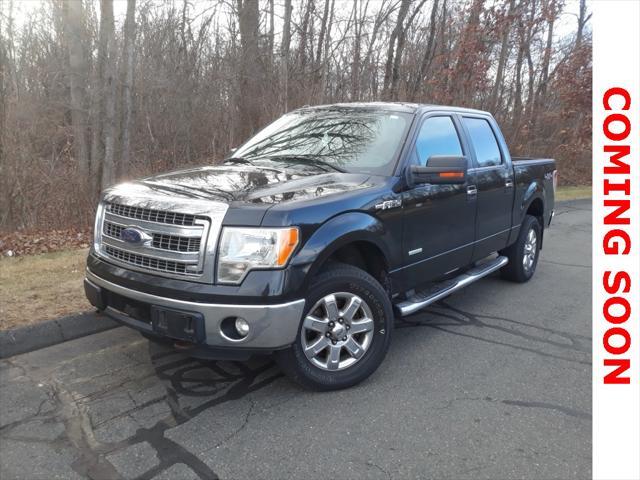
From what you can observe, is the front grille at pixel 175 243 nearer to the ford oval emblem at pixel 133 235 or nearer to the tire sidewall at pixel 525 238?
the ford oval emblem at pixel 133 235

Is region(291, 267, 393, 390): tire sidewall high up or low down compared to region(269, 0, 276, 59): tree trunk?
down

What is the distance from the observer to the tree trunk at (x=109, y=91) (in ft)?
32.1

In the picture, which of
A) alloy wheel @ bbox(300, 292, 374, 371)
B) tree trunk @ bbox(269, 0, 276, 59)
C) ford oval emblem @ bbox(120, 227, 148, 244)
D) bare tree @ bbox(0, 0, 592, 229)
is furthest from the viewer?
tree trunk @ bbox(269, 0, 276, 59)

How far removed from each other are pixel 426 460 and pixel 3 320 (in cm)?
359

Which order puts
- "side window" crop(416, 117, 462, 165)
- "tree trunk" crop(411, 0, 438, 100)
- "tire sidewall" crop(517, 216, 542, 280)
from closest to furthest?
"side window" crop(416, 117, 462, 165)
"tire sidewall" crop(517, 216, 542, 280)
"tree trunk" crop(411, 0, 438, 100)

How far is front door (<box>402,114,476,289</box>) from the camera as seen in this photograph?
4062mm

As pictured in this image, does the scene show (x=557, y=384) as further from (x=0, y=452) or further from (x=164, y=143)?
(x=164, y=143)

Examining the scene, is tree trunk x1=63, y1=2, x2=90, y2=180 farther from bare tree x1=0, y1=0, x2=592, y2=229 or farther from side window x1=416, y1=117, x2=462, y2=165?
side window x1=416, y1=117, x2=462, y2=165

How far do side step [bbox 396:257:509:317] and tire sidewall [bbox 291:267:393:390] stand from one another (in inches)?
13.3

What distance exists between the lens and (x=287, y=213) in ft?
10.00

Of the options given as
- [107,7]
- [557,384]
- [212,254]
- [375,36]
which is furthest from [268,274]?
[375,36]

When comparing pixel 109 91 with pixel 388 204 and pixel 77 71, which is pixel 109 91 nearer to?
pixel 77 71

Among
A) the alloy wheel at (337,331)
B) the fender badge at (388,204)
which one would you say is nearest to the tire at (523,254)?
the fender badge at (388,204)

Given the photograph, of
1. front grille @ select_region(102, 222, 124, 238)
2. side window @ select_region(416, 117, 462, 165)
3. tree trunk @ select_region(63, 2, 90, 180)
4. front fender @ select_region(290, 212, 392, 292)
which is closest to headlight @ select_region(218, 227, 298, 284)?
front fender @ select_region(290, 212, 392, 292)
